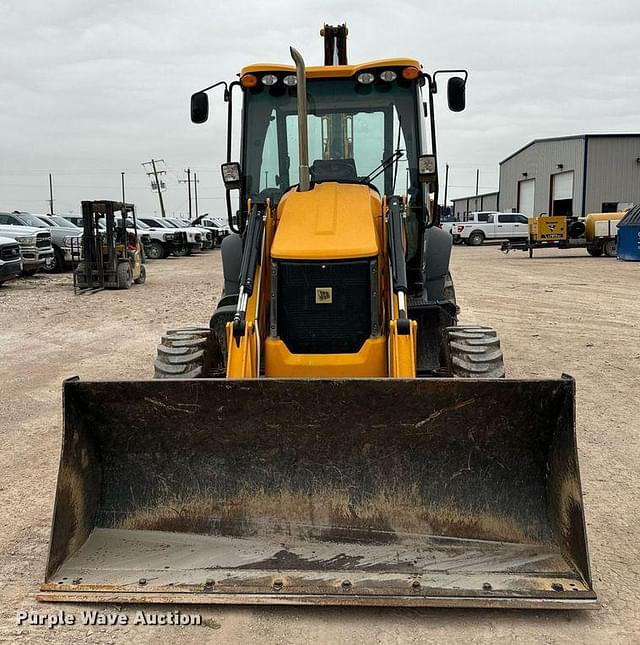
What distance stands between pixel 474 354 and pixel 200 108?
2.85m

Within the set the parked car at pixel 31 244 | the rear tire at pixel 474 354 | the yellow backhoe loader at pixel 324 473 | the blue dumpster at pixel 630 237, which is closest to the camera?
the yellow backhoe loader at pixel 324 473

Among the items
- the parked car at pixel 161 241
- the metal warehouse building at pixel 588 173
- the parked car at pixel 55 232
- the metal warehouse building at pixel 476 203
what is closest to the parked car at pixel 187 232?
the parked car at pixel 161 241

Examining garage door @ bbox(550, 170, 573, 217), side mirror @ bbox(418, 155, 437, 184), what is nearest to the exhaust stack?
side mirror @ bbox(418, 155, 437, 184)

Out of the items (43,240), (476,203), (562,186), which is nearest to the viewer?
(43,240)

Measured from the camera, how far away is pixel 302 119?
4242mm

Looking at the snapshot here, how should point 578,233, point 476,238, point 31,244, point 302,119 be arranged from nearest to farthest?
point 302,119
point 31,244
point 578,233
point 476,238

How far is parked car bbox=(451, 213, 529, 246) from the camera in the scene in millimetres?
37938

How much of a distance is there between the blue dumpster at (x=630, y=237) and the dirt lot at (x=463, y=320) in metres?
7.76

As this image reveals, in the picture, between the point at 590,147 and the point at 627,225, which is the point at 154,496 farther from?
the point at 590,147

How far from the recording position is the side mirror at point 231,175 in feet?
17.1

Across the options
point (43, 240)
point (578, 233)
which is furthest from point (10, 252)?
point (578, 233)

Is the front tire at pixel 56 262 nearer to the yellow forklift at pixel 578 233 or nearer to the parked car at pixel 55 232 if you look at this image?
the parked car at pixel 55 232

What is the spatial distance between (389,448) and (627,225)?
23.8m

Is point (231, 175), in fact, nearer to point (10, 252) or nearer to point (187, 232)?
point (10, 252)
